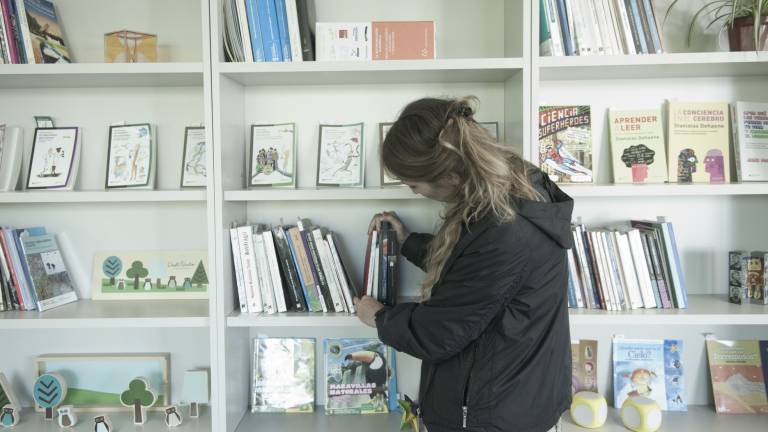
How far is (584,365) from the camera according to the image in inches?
76.0

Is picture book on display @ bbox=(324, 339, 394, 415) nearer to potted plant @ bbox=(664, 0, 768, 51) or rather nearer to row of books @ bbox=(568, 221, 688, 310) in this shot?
row of books @ bbox=(568, 221, 688, 310)

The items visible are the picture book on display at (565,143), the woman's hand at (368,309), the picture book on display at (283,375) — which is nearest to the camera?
the woman's hand at (368,309)

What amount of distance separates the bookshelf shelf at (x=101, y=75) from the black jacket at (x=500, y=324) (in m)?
0.98

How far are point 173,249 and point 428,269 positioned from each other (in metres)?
1.01

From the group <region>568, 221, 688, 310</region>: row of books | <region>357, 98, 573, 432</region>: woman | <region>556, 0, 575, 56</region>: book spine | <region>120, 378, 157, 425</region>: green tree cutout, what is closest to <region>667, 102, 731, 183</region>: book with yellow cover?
<region>568, 221, 688, 310</region>: row of books

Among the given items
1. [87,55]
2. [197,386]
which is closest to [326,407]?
[197,386]

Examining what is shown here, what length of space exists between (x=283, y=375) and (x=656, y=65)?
1576mm

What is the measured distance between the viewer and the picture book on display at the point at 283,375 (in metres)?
1.94

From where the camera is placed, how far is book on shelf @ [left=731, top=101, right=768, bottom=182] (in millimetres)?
1778

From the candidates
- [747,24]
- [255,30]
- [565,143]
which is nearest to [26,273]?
[255,30]

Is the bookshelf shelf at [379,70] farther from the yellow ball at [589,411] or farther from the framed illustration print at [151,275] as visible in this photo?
the yellow ball at [589,411]

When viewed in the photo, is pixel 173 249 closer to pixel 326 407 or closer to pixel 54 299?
pixel 54 299

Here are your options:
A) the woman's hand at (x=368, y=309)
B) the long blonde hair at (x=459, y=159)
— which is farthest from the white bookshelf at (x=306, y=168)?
the long blonde hair at (x=459, y=159)

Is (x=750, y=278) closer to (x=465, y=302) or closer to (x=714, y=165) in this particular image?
(x=714, y=165)
